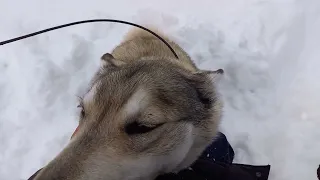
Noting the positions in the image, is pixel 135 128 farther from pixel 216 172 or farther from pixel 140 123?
pixel 216 172

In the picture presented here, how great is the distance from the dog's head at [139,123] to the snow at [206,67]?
172 centimetres

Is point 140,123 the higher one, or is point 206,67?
point 206,67

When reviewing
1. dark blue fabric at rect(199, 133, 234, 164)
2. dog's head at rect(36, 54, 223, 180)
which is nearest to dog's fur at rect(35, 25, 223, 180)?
dog's head at rect(36, 54, 223, 180)

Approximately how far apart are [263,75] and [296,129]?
2.46 feet

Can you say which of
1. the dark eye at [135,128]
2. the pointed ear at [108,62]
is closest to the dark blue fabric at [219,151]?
the pointed ear at [108,62]

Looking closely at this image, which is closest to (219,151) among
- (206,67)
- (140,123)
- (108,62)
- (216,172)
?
(216,172)

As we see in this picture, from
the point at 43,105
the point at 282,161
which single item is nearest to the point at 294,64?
the point at 282,161

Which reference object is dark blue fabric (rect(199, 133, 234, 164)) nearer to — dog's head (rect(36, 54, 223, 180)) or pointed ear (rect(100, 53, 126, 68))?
dog's head (rect(36, 54, 223, 180))

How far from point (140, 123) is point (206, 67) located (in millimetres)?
2899

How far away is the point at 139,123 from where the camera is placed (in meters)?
3.01

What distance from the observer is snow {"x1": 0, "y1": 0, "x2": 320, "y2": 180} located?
5.09 meters

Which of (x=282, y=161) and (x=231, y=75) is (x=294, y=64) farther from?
(x=282, y=161)

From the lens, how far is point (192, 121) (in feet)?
10.9

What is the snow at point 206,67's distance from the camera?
5.09 metres
